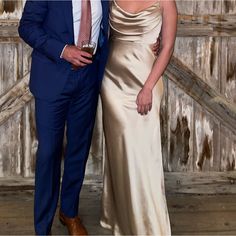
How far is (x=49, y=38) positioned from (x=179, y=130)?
168cm

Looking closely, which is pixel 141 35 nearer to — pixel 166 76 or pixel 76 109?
pixel 76 109

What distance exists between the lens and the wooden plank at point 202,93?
14.3 ft

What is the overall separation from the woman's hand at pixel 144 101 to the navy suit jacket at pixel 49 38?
1.12ft

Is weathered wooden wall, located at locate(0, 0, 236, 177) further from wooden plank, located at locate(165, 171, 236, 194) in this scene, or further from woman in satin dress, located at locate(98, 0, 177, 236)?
woman in satin dress, located at locate(98, 0, 177, 236)

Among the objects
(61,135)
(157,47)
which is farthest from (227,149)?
(61,135)

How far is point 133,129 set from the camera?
3.32 m

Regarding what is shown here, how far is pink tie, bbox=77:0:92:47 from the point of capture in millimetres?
3137

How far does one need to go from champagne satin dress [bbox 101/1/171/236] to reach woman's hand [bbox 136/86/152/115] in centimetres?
3

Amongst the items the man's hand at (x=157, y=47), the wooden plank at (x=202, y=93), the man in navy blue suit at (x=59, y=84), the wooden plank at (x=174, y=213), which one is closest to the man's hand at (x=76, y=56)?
the man in navy blue suit at (x=59, y=84)

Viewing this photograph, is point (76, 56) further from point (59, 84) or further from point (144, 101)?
point (144, 101)

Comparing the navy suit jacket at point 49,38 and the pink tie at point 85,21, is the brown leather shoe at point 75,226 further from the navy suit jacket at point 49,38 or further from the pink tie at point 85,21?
the pink tie at point 85,21

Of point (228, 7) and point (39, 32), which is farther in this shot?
point (228, 7)

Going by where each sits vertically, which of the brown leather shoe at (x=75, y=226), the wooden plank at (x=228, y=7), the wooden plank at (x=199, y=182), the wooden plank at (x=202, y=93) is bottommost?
the brown leather shoe at (x=75, y=226)

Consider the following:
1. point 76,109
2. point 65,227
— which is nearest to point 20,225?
point 65,227
